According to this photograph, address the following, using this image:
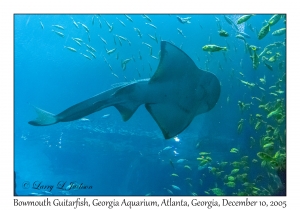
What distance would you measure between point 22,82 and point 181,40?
31.0 feet

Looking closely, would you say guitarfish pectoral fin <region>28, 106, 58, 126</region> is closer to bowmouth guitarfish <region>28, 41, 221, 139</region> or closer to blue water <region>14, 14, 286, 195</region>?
bowmouth guitarfish <region>28, 41, 221, 139</region>

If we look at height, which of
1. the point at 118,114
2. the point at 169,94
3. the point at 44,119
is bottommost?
the point at 118,114

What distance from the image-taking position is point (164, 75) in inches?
139

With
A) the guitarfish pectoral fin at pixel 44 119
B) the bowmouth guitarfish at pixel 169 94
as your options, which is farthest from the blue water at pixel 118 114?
the guitarfish pectoral fin at pixel 44 119

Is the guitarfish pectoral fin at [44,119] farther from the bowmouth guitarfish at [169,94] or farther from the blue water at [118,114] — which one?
the blue water at [118,114]

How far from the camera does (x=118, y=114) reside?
13.0 m

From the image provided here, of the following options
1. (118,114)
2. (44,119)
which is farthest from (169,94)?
(118,114)

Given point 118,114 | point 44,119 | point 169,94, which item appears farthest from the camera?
point 118,114

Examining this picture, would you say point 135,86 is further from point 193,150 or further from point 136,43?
point 193,150

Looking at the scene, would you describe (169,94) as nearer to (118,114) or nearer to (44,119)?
(44,119)

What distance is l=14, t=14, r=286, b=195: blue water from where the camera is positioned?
10805 mm

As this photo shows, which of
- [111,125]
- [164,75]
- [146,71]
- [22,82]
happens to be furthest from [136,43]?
[164,75]

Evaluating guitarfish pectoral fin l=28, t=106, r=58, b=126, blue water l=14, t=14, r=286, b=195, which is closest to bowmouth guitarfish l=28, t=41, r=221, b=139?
guitarfish pectoral fin l=28, t=106, r=58, b=126

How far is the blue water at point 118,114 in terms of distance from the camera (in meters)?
10.8
